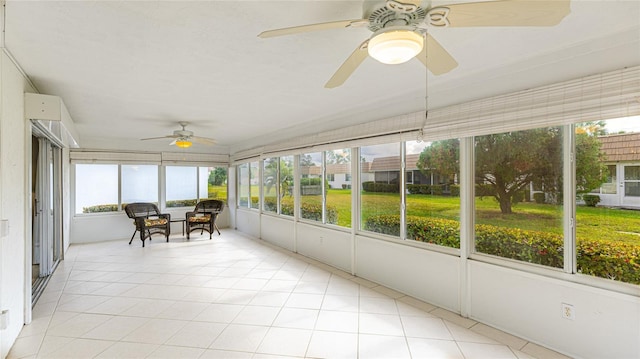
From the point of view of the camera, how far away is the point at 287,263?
4.52 meters

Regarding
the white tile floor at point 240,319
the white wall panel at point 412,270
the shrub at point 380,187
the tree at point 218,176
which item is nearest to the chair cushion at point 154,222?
the white tile floor at point 240,319

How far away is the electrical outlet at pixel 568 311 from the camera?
2.11 m

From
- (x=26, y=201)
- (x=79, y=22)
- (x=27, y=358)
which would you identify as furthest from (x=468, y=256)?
(x=26, y=201)

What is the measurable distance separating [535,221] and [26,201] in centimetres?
450

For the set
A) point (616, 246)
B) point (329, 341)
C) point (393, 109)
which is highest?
point (393, 109)

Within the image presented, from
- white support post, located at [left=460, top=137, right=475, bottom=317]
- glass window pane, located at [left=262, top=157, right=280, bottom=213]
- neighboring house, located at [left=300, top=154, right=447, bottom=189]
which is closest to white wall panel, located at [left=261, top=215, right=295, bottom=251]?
glass window pane, located at [left=262, top=157, right=280, bottom=213]

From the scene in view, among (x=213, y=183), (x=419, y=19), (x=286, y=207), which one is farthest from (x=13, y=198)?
(x=213, y=183)

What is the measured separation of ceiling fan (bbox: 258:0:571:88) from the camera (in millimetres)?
1132

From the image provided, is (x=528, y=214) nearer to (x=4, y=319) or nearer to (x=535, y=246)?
(x=535, y=246)

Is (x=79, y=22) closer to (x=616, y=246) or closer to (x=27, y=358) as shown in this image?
(x=27, y=358)

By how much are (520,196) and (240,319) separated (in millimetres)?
2813

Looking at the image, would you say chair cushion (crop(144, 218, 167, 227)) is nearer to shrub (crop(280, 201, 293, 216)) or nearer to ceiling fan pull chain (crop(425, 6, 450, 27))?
shrub (crop(280, 201, 293, 216))

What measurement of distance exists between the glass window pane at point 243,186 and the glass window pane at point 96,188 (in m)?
2.75

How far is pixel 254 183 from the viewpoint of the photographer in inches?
271
